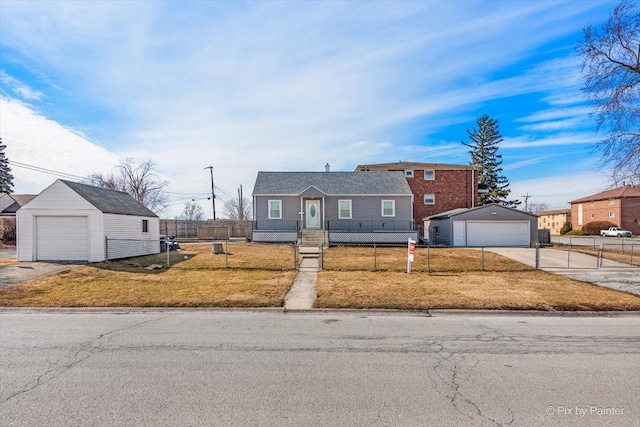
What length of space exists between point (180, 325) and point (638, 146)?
75.5ft

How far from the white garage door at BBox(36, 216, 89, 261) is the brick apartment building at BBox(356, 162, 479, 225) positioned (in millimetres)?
27439

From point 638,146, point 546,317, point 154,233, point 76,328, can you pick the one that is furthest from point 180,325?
point 638,146

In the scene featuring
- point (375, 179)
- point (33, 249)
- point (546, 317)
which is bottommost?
point (546, 317)

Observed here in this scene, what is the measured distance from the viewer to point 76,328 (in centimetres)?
737

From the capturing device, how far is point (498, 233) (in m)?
27.5

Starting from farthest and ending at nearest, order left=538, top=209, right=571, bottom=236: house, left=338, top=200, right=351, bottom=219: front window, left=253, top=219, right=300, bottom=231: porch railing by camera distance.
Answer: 1. left=538, top=209, right=571, bottom=236: house
2. left=338, top=200, right=351, bottom=219: front window
3. left=253, top=219, right=300, bottom=231: porch railing

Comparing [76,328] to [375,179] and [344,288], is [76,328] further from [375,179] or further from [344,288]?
[375,179]

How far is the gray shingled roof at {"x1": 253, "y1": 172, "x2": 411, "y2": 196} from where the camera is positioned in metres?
28.6

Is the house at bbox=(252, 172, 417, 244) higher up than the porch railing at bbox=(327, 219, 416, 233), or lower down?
higher up

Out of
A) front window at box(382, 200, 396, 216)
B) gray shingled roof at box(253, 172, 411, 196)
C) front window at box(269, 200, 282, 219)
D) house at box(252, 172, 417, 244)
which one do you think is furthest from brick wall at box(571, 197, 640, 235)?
front window at box(269, 200, 282, 219)

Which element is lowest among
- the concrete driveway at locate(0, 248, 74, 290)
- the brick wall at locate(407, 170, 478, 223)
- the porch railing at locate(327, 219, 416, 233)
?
the concrete driveway at locate(0, 248, 74, 290)

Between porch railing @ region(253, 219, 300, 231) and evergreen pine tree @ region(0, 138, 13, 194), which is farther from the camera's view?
evergreen pine tree @ region(0, 138, 13, 194)

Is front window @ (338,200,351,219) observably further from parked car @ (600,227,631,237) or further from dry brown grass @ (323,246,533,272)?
parked car @ (600,227,631,237)

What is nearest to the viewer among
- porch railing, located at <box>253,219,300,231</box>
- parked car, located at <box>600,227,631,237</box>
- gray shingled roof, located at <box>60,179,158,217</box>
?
gray shingled roof, located at <box>60,179,158,217</box>
